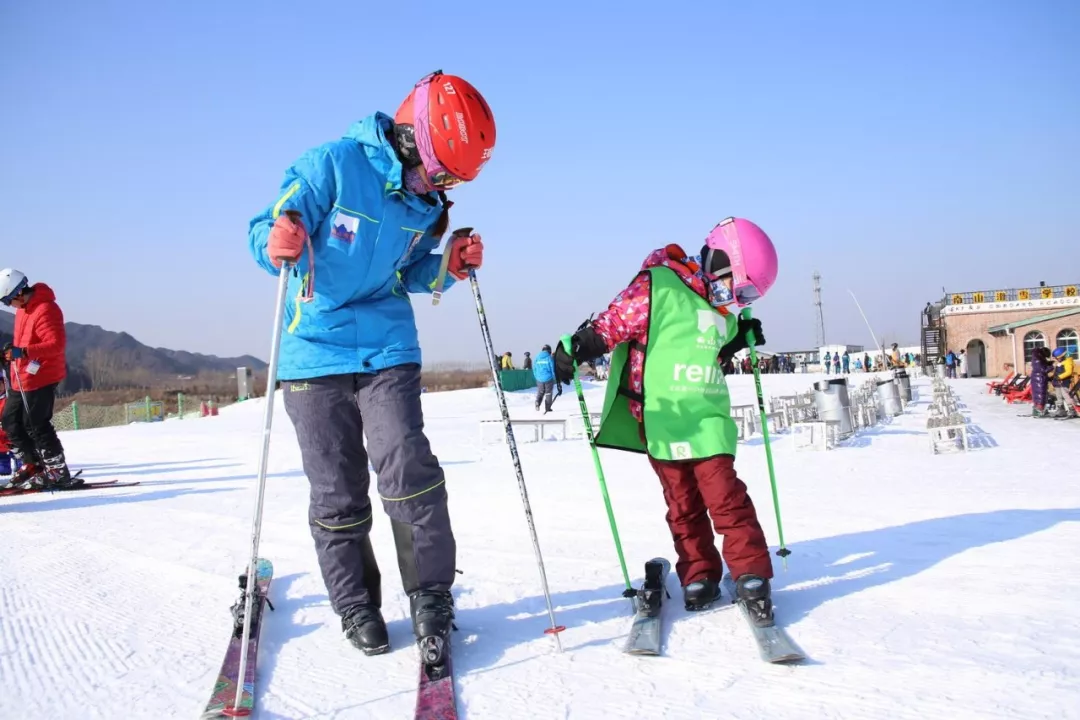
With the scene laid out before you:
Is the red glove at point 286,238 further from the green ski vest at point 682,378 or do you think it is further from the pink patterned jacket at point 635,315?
the green ski vest at point 682,378

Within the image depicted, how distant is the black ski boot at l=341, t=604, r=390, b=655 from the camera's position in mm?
2676

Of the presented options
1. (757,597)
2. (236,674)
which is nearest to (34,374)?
(236,674)

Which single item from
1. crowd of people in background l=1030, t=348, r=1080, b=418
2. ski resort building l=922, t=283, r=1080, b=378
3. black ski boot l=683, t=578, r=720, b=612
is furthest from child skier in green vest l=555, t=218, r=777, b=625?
ski resort building l=922, t=283, r=1080, b=378

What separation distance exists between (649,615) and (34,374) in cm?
730

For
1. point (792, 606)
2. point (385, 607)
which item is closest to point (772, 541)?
point (792, 606)

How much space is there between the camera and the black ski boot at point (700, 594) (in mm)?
3086

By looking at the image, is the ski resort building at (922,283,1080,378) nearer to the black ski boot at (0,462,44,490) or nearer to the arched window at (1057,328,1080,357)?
the arched window at (1057,328,1080,357)

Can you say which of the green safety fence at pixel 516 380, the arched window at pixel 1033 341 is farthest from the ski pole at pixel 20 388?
the arched window at pixel 1033 341

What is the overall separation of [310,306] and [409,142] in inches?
30.1

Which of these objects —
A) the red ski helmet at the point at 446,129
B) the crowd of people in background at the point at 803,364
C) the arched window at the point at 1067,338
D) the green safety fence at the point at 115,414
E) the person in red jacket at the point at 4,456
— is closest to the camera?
the red ski helmet at the point at 446,129

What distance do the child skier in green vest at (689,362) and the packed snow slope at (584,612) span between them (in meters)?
0.40

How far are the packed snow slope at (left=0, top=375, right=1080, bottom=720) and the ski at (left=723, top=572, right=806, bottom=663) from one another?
44mm

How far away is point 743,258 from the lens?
127 inches

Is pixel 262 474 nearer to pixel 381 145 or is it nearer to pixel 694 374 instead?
pixel 381 145
